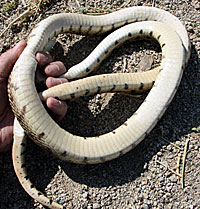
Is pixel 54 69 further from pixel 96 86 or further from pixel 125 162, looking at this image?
pixel 125 162

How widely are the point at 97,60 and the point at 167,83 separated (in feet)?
2.41

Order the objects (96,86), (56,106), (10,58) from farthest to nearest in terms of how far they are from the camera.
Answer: (10,58) < (96,86) < (56,106)

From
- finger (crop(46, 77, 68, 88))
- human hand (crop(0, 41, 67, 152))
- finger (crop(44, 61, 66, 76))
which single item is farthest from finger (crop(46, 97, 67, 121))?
finger (crop(44, 61, 66, 76))

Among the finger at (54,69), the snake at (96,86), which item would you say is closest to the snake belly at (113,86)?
the snake at (96,86)

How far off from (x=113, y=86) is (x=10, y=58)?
3.36ft

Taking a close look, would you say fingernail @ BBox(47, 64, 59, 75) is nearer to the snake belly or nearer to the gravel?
the snake belly

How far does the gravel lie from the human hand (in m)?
0.23

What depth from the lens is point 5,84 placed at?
9.53 feet

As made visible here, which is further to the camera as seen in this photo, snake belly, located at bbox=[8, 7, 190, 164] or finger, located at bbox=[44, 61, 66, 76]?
finger, located at bbox=[44, 61, 66, 76]

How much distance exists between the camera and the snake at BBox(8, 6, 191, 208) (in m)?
2.47

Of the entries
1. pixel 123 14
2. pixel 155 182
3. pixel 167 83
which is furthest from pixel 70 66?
pixel 155 182

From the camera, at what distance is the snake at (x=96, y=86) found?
2.47 meters

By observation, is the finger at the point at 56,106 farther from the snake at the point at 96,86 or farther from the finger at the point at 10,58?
the finger at the point at 10,58

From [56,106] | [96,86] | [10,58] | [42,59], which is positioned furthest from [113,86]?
[10,58]
